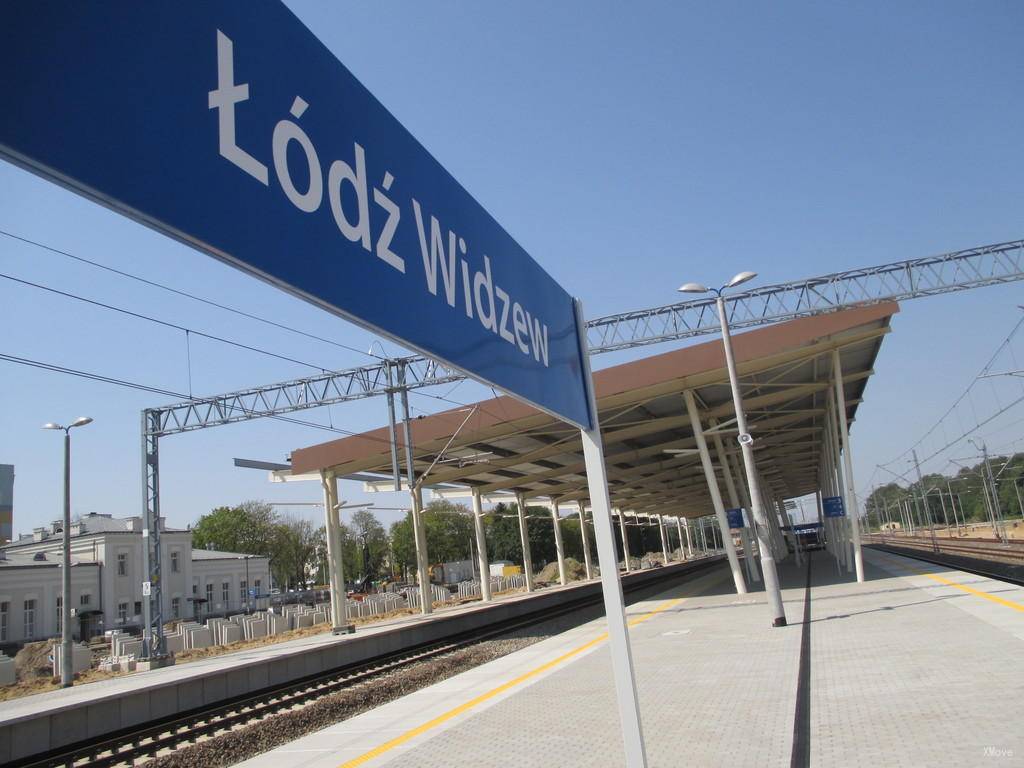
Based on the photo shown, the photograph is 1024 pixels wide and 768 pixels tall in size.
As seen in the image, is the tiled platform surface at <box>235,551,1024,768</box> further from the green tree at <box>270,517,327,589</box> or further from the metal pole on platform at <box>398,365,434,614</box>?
the green tree at <box>270,517,327,589</box>

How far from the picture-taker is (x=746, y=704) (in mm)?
7438

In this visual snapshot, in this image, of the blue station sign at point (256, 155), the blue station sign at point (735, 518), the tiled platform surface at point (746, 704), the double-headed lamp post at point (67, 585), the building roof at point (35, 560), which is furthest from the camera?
the building roof at point (35, 560)

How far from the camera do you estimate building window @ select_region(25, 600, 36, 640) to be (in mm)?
40250

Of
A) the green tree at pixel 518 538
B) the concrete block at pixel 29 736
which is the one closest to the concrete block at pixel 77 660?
the concrete block at pixel 29 736

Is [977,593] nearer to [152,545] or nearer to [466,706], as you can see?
[466,706]

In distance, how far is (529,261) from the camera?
3607mm

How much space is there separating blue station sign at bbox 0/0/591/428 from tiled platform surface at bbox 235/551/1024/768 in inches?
186

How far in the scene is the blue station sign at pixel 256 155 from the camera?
1.36m

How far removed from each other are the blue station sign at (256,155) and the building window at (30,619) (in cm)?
4762

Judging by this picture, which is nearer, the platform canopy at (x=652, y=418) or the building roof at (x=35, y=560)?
the platform canopy at (x=652, y=418)

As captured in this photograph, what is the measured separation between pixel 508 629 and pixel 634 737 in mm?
21370

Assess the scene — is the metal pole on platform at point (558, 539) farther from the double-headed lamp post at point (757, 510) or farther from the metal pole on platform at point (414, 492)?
the double-headed lamp post at point (757, 510)

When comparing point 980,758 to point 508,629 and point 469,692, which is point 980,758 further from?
point 508,629

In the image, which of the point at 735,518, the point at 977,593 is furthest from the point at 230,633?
the point at 977,593
